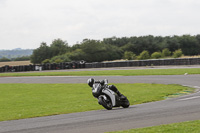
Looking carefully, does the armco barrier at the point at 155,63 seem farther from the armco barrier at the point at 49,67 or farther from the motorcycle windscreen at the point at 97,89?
the motorcycle windscreen at the point at 97,89

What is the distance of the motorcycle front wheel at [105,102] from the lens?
1131 centimetres

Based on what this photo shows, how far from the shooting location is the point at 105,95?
38.3 ft

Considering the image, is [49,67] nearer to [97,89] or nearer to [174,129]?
[97,89]

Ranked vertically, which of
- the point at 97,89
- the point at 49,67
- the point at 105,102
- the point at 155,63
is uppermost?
the point at 155,63

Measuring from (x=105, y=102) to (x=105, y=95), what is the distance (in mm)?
336

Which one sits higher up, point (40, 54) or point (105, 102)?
point (40, 54)

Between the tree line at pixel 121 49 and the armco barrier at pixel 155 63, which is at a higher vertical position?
the tree line at pixel 121 49

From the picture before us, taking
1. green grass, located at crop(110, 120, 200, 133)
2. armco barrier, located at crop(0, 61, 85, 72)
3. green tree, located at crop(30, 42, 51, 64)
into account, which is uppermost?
green tree, located at crop(30, 42, 51, 64)

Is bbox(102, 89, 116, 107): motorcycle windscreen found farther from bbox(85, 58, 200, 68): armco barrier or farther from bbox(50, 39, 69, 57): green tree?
bbox(50, 39, 69, 57): green tree

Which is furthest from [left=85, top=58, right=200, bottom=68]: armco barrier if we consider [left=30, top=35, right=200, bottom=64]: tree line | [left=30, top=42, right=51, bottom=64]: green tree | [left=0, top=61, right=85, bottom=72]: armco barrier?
[left=30, top=42, right=51, bottom=64]: green tree

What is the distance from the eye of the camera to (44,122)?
9688 millimetres

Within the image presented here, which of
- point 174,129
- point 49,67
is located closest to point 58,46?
point 49,67

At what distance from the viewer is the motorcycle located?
11461mm

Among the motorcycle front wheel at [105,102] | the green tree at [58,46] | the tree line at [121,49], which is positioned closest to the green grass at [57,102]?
the motorcycle front wheel at [105,102]
